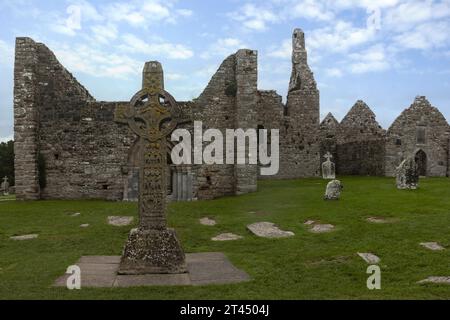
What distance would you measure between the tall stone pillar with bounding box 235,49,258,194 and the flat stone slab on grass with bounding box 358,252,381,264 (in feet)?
39.0

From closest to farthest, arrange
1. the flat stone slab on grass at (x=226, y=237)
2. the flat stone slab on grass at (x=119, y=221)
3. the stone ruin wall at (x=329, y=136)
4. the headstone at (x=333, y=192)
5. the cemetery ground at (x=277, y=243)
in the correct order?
the cemetery ground at (x=277, y=243) → the flat stone slab on grass at (x=226, y=237) → the flat stone slab on grass at (x=119, y=221) → the headstone at (x=333, y=192) → the stone ruin wall at (x=329, y=136)

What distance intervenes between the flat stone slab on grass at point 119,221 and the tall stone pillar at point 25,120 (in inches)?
275

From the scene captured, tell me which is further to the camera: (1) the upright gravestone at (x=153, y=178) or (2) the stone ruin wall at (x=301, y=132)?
(2) the stone ruin wall at (x=301, y=132)

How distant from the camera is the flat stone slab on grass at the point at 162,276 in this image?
27.1ft

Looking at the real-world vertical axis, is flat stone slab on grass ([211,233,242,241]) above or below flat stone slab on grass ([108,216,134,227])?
below

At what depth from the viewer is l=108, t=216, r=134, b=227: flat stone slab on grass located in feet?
49.4

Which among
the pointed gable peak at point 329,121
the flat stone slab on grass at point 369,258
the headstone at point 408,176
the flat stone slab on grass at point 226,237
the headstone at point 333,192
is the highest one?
the pointed gable peak at point 329,121

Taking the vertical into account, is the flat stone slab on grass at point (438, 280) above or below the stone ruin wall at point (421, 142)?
below

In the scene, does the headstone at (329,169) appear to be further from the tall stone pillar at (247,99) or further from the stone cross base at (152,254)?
the stone cross base at (152,254)

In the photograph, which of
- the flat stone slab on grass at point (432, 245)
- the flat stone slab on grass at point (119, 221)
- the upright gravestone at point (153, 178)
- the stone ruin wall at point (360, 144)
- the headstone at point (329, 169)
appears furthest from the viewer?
the stone ruin wall at point (360, 144)

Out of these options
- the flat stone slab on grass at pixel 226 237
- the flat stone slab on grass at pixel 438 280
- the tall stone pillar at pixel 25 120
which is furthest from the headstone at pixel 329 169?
the flat stone slab on grass at pixel 438 280

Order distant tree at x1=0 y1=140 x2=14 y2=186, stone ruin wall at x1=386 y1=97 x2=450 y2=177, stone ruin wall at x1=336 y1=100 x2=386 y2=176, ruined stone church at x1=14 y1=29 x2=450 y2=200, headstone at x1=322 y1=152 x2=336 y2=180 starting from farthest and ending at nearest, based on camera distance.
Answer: distant tree at x1=0 y1=140 x2=14 y2=186, stone ruin wall at x1=336 y1=100 x2=386 y2=176, stone ruin wall at x1=386 y1=97 x2=450 y2=177, headstone at x1=322 y1=152 x2=336 y2=180, ruined stone church at x1=14 y1=29 x2=450 y2=200

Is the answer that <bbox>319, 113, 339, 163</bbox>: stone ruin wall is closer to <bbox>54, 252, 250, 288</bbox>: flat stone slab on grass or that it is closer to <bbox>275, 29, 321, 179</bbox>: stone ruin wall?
<bbox>275, 29, 321, 179</bbox>: stone ruin wall

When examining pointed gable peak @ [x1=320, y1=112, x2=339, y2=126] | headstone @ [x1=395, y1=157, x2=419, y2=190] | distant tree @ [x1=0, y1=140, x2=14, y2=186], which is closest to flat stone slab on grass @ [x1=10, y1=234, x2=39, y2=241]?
headstone @ [x1=395, y1=157, x2=419, y2=190]
